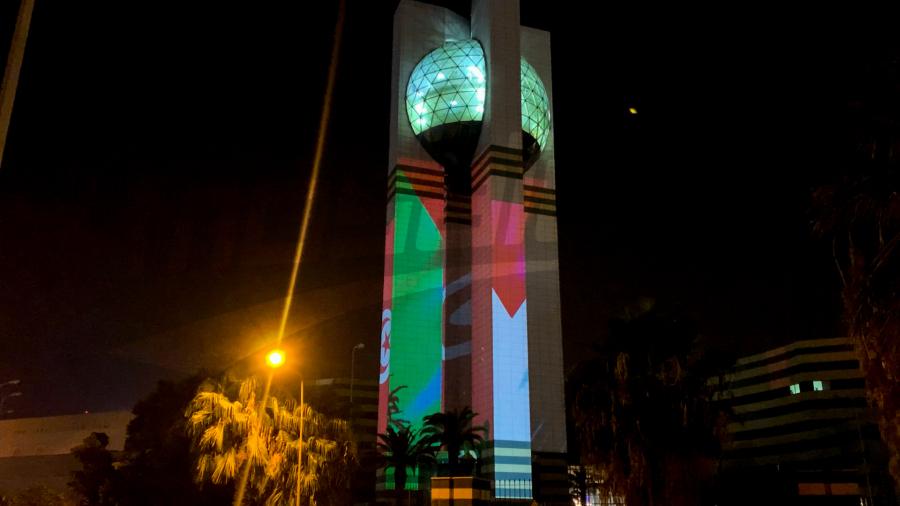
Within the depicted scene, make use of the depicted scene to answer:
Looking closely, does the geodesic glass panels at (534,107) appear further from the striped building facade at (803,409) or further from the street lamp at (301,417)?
the striped building facade at (803,409)

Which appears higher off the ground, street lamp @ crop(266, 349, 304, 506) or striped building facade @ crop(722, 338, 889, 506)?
striped building facade @ crop(722, 338, 889, 506)

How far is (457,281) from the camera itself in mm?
61500

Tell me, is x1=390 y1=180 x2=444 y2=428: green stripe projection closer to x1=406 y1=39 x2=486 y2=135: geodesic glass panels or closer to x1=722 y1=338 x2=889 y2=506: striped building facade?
x1=406 y1=39 x2=486 y2=135: geodesic glass panels

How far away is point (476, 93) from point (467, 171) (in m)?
6.70

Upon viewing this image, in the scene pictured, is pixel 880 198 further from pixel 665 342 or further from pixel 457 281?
pixel 457 281

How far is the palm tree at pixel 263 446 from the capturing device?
24.0 meters

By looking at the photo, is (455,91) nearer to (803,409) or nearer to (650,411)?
(650,411)

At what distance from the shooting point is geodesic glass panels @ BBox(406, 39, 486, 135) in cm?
6059

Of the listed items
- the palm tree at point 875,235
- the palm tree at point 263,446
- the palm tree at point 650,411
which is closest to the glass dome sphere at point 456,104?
the palm tree at point 650,411

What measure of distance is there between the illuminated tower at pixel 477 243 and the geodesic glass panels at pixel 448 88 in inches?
3.5

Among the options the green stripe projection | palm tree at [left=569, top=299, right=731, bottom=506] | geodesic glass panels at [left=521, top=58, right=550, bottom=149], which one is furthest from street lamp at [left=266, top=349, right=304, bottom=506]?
geodesic glass panels at [left=521, top=58, right=550, bottom=149]

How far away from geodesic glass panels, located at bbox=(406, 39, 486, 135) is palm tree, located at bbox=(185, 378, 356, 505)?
38.3 m

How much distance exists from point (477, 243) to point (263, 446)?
36998 mm

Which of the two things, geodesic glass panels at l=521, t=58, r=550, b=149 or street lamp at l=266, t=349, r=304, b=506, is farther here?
geodesic glass panels at l=521, t=58, r=550, b=149
